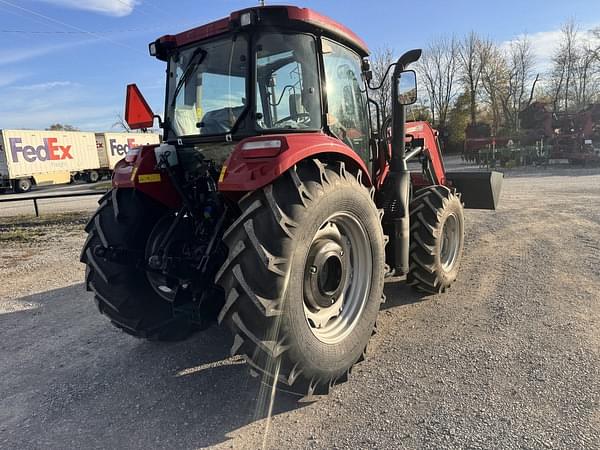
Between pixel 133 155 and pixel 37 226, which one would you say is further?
pixel 37 226

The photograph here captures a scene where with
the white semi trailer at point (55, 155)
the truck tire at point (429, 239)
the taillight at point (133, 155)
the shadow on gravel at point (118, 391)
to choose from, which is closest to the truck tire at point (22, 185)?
the white semi trailer at point (55, 155)

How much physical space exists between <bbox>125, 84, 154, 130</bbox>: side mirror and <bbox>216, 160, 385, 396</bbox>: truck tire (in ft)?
5.93

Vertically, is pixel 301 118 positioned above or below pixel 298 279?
above

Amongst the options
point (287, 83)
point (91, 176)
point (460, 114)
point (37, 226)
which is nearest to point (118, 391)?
point (287, 83)

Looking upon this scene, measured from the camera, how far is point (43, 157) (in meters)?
27.1

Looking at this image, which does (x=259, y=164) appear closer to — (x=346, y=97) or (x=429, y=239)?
(x=346, y=97)

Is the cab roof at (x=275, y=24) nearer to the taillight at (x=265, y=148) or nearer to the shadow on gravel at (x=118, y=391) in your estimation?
the taillight at (x=265, y=148)

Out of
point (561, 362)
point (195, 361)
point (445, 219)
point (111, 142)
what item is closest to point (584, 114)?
point (445, 219)

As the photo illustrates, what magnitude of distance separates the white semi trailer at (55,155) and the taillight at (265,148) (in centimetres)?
2389

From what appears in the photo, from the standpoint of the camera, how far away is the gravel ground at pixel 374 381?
255 cm

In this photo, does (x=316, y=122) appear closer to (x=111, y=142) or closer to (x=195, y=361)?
(x=195, y=361)

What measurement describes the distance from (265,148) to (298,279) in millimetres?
817

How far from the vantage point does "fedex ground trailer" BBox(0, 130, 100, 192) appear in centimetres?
2492

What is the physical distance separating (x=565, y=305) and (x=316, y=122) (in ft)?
10.0
